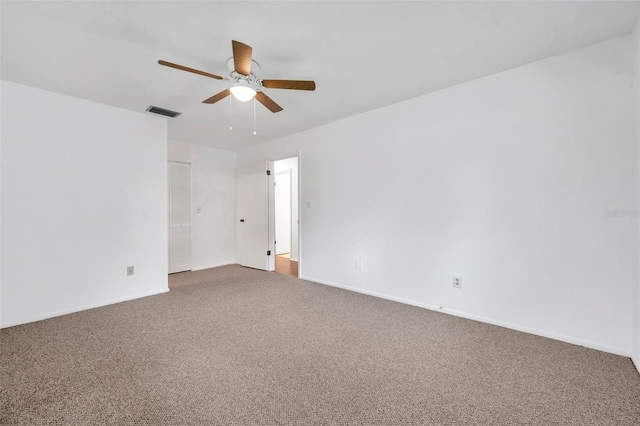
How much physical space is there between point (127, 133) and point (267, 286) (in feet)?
8.87

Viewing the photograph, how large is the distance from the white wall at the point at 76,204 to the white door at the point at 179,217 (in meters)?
1.17

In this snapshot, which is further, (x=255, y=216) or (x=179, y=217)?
(x=255, y=216)

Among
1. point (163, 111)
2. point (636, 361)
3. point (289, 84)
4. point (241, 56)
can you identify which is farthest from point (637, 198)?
point (163, 111)

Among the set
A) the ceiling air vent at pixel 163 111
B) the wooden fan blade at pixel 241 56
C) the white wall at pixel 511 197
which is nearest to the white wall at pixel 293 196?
the white wall at pixel 511 197

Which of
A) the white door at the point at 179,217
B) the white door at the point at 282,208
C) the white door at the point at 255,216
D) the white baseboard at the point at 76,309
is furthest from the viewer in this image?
the white door at the point at 282,208

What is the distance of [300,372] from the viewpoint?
1856 mm

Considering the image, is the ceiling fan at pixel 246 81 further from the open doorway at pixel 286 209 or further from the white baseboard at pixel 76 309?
the open doorway at pixel 286 209

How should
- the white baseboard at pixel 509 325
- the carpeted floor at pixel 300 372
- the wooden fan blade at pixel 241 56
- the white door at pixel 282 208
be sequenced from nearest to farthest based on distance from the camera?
the carpeted floor at pixel 300 372, the wooden fan blade at pixel 241 56, the white baseboard at pixel 509 325, the white door at pixel 282 208

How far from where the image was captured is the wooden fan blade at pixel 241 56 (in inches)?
66.5

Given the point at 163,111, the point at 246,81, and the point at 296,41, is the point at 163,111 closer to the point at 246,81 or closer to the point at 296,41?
the point at 246,81

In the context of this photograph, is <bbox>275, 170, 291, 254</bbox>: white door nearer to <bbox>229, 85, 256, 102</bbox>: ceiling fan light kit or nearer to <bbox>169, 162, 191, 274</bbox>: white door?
<bbox>169, 162, 191, 274</bbox>: white door

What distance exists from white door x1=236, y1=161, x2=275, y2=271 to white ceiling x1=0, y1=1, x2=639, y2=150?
2229 mm

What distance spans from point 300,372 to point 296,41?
2.37m

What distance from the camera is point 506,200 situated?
8.30ft
